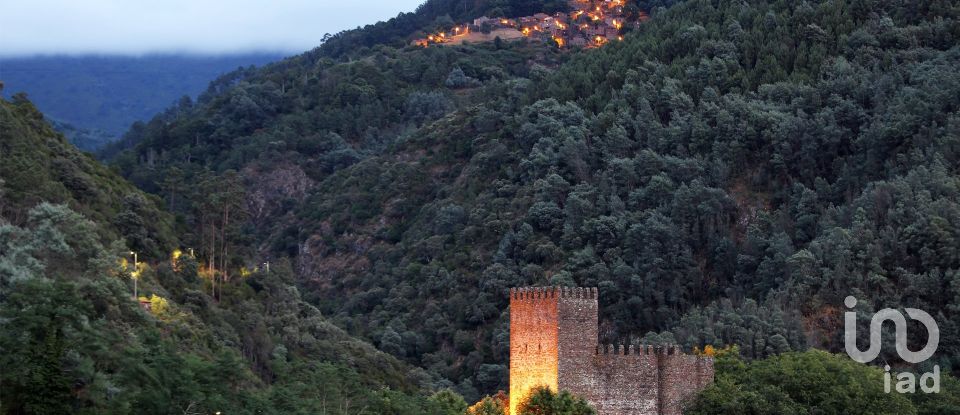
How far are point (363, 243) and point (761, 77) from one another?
29.8 meters

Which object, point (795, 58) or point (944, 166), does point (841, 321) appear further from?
point (795, 58)

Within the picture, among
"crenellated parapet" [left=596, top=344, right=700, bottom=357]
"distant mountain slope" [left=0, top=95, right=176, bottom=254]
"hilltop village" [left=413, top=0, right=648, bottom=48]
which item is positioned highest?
"hilltop village" [left=413, top=0, right=648, bottom=48]

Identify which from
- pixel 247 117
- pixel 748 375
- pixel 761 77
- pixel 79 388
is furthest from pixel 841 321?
pixel 247 117

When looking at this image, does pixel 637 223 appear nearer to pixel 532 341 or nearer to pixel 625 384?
pixel 532 341

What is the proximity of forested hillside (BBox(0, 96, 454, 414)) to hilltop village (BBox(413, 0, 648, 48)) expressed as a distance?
6947 centimetres

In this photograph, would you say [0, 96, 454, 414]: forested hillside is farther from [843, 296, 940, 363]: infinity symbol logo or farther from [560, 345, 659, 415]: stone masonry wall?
[843, 296, 940, 363]: infinity symbol logo

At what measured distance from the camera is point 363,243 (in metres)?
127

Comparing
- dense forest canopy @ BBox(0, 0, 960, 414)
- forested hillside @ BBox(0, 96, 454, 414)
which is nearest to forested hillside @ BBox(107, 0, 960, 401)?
dense forest canopy @ BBox(0, 0, 960, 414)

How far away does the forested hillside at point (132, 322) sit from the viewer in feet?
192

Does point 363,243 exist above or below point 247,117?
below

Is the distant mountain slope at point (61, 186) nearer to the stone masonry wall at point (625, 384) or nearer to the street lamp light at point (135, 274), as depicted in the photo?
the street lamp light at point (135, 274)

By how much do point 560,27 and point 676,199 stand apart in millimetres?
77414

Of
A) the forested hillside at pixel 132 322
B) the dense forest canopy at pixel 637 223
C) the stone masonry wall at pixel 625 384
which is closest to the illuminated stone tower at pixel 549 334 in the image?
the stone masonry wall at pixel 625 384

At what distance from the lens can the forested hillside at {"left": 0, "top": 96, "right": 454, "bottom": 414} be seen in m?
58.7
